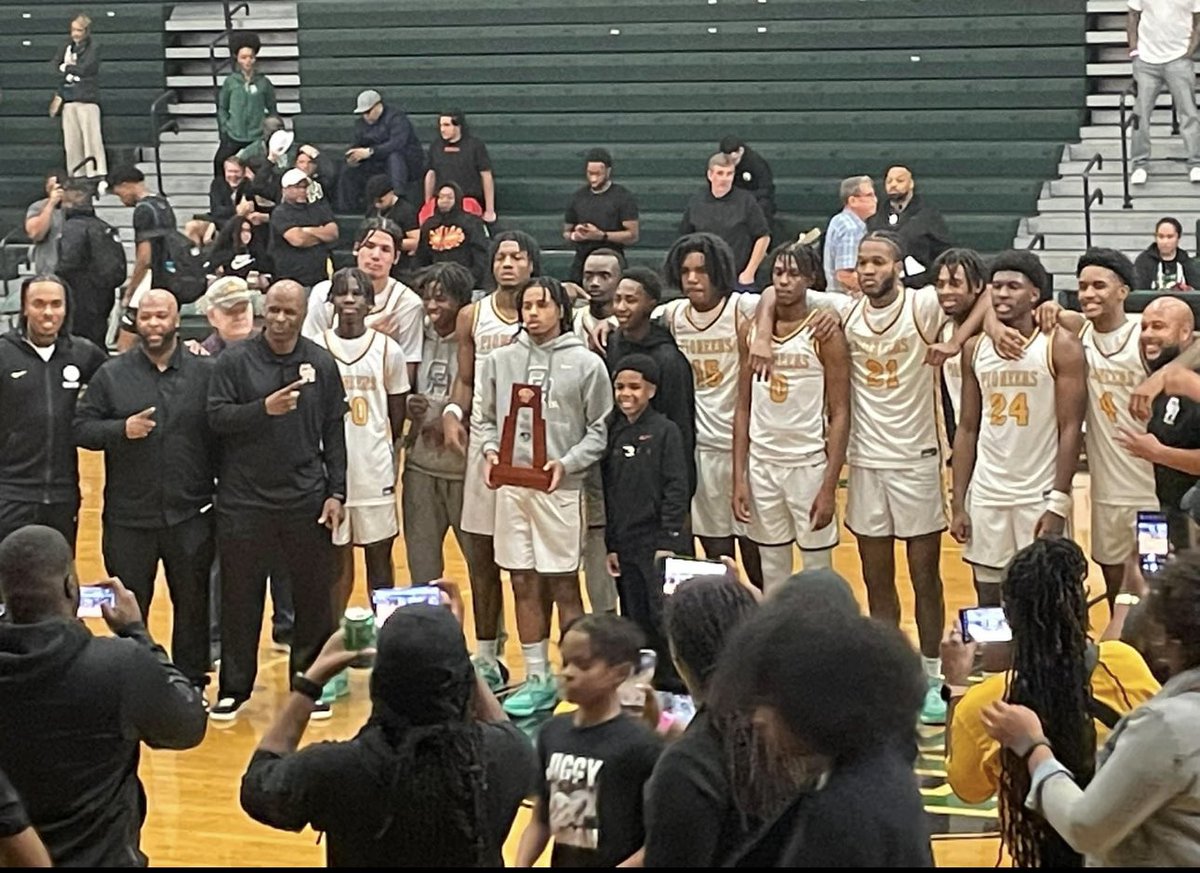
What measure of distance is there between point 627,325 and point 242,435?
1.49 m

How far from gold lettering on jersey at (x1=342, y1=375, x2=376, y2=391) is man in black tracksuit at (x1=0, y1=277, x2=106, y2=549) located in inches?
37.4

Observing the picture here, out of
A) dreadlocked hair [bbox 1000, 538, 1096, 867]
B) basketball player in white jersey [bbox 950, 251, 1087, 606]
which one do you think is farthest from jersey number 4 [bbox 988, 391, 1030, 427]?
dreadlocked hair [bbox 1000, 538, 1096, 867]

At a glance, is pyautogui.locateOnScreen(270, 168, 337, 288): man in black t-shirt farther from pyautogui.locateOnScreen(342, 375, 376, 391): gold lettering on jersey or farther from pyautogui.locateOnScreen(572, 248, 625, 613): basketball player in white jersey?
pyautogui.locateOnScreen(342, 375, 376, 391): gold lettering on jersey

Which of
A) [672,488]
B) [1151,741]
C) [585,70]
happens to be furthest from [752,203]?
[1151,741]

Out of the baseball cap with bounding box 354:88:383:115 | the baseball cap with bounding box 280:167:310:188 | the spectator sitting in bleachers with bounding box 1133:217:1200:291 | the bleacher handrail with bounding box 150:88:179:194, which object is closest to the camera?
the spectator sitting in bleachers with bounding box 1133:217:1200:291

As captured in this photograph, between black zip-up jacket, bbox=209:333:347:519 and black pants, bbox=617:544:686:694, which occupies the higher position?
black zip-up jacket, bbox=209:333:347:519

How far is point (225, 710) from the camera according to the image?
7465mm

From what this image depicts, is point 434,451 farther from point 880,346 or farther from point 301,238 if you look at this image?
point 301,238

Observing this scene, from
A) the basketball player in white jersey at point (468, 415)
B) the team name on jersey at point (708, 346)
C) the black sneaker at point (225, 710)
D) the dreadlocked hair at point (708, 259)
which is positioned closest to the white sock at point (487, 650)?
the basketball player in white jersey at point (468, 415)

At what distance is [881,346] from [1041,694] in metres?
3.54

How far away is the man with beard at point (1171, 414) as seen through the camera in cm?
668

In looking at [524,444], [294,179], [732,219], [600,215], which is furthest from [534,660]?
[294,179]

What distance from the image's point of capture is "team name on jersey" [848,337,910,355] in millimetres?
7250

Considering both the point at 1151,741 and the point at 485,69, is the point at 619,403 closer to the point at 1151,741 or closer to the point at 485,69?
the point at 1151,741
